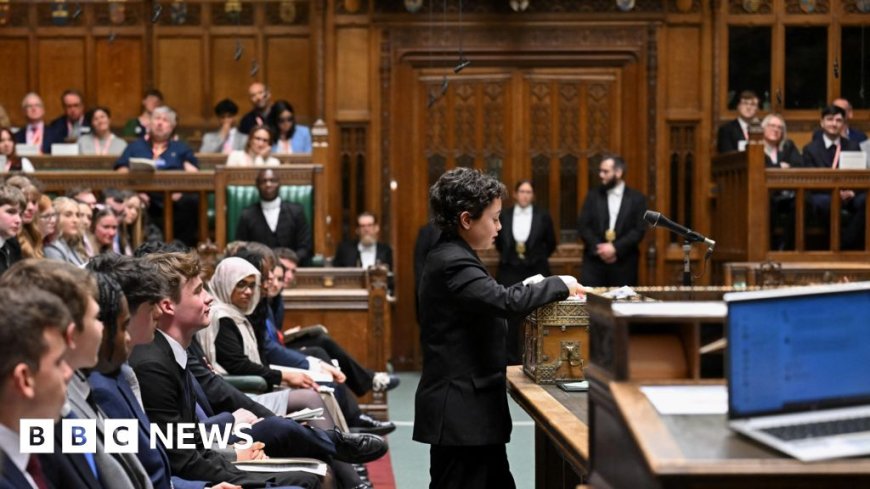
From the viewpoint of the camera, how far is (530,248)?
37.8 ft

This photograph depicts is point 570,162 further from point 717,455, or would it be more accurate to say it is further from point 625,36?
point 717,455

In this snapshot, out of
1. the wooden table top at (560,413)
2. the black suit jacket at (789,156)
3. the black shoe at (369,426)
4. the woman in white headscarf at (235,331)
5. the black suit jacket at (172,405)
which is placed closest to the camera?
the wooden table top at (560,413)

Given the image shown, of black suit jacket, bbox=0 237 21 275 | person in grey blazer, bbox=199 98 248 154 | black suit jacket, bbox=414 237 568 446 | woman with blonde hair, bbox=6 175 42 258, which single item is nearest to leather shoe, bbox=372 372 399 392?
woman with blonde hair, bbox=6 175 42 258

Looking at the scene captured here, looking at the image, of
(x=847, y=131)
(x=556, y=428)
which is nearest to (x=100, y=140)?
(x=847, y=131)

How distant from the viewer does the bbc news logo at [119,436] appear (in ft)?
8.55

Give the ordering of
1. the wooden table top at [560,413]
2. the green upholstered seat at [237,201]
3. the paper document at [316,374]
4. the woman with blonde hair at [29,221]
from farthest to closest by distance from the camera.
A: 1. the green upholstered seat at [237,201]
2. the woman with blonde hair at [29,221]
3. the paper document at [316,374]
4. the wooden table top at [560,413]

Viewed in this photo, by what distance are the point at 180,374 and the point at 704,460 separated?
7.80 feet

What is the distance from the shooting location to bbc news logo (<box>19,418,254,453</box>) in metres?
2.61

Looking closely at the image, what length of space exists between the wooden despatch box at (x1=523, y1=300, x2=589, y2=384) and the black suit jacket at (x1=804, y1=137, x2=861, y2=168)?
717 cm

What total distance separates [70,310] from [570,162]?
404 inches

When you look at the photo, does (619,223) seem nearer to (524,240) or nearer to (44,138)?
(524,240)

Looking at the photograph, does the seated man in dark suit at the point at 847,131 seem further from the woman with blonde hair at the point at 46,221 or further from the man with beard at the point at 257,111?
the woman with blonde hair at the point at 46,221

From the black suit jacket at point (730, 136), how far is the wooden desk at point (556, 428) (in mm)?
7117

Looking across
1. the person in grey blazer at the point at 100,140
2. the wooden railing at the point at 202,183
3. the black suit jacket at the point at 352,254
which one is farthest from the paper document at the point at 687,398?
the person in grey blazer at the point at 100,140
